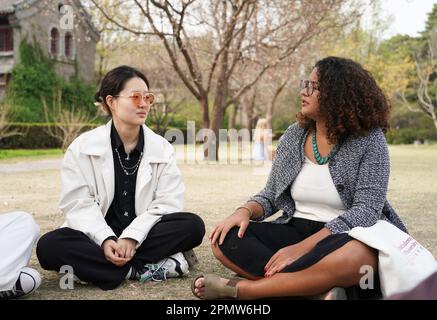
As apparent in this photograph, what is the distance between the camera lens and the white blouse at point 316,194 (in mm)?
3201

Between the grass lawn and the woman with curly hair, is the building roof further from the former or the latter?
the woman with curly hair

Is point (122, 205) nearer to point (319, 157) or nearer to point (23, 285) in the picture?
point (23, 285)

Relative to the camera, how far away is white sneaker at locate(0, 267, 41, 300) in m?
2.91

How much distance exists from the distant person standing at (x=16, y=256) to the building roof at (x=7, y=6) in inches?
887

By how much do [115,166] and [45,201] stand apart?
14.8 ft

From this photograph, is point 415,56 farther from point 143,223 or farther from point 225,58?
point 143,223

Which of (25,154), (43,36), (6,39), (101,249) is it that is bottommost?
(25,154)

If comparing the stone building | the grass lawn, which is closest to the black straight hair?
the grass lawn

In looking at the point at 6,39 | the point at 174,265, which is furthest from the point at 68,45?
the point at 174,265

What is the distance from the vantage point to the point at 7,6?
23.9 meters

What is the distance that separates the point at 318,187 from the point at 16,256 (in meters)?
1.67

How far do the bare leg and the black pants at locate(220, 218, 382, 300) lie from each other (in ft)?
0.14

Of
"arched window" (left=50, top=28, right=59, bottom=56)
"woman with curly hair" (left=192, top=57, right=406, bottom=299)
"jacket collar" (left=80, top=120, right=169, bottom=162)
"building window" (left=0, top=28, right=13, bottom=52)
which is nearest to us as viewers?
"woman with curly hair" (left=192, top=57, right=406, bottom=299)

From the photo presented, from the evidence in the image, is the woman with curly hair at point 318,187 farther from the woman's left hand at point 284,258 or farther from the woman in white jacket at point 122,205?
the woman in white jacket at point 122,205
